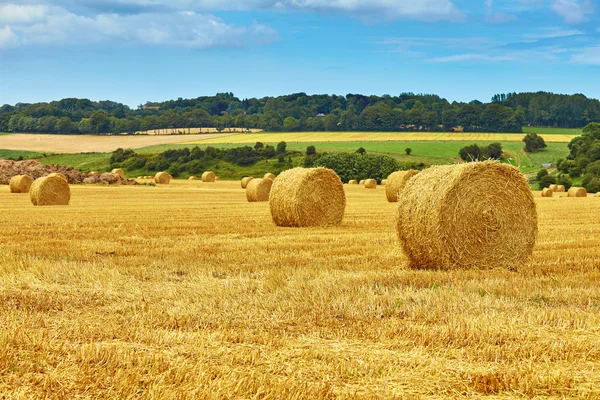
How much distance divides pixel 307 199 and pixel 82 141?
Answer: 87513mm

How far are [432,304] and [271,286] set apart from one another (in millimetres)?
1967

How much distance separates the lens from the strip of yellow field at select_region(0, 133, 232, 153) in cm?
9344

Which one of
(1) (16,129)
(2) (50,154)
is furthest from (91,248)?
(1) (16,129)

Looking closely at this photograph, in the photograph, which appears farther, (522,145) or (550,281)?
(522,145)

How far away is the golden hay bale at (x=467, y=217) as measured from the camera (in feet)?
37.8

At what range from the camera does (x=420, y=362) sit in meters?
5.73

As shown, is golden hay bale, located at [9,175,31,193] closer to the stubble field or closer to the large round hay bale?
the large round hay bale

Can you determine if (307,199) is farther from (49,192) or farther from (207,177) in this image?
(207,177)

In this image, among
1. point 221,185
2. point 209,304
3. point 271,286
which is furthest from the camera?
point 221,185

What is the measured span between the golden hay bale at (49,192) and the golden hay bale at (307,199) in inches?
534

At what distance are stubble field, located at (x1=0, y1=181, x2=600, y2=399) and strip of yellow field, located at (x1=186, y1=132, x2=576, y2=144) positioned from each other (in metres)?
88.4

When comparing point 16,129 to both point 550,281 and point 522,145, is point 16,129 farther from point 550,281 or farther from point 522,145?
point 550,281

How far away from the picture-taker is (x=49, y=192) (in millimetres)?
30094

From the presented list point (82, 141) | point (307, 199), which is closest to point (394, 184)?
point (307, 199)
